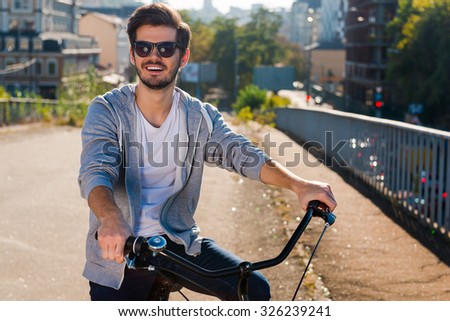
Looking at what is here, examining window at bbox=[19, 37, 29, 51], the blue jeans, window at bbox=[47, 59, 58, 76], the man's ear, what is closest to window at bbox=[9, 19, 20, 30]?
window at bbox=[19, 37, 29, 51]

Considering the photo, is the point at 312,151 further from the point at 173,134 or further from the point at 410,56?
the point at 410,56

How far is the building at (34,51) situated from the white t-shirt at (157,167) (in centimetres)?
7541

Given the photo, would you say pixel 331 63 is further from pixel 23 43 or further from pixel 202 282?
pixel 202 282

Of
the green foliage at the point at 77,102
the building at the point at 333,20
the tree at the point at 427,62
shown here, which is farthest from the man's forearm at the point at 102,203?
the building at the point at 333,20

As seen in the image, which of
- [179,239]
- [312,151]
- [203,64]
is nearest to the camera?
[179,239]

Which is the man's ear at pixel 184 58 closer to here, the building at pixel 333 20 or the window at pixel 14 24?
the window at pixel 14 24

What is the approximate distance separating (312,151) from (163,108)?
13.4 m

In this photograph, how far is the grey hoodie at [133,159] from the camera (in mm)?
3123

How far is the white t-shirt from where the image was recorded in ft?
10.6

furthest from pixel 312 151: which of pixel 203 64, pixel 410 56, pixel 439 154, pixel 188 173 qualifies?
pixel 203 64

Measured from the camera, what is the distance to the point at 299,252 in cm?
725

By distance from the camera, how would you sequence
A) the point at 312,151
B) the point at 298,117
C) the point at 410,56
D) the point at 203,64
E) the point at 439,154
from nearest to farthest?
the point at 439,154
the point at 312,151
the point at 298,117
the point at 410,56
the point at 203,64

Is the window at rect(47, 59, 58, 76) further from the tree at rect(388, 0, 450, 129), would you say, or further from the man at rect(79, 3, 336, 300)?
the man at rect(79, 3, 336, 300)
